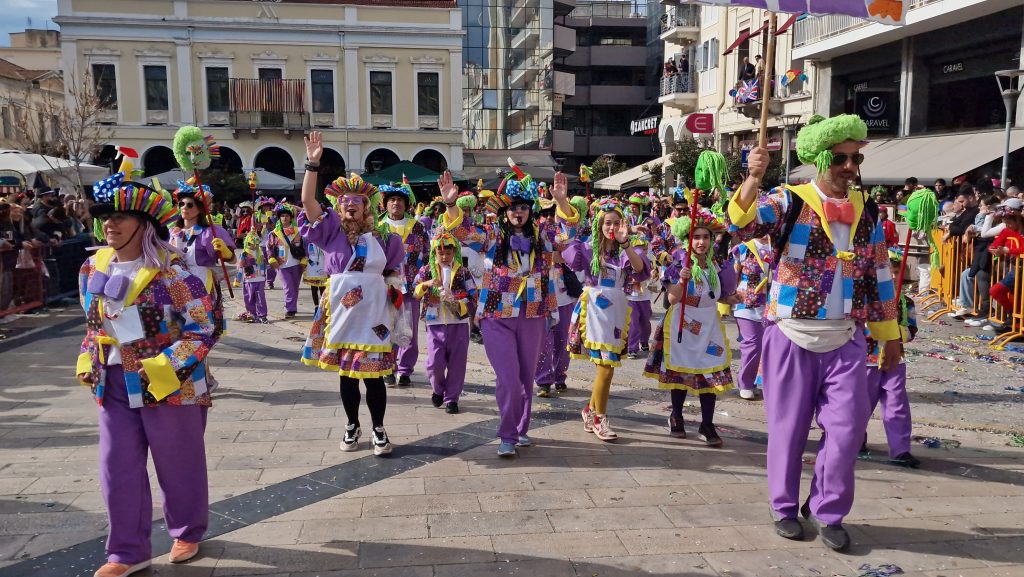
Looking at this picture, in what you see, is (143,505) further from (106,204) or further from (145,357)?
(106,204)

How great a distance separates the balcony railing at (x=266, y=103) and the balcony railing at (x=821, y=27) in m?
19.3

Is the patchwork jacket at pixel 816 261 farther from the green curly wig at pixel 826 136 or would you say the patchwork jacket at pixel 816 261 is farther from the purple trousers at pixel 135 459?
the purple trousers at pixel 135 459

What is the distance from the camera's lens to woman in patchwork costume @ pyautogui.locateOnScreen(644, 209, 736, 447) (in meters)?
5.88

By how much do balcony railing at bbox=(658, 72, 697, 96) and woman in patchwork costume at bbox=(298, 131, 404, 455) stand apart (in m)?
31.5

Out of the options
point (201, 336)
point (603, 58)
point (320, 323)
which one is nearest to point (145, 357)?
point (201, 336)

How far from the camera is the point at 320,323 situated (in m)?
5.70

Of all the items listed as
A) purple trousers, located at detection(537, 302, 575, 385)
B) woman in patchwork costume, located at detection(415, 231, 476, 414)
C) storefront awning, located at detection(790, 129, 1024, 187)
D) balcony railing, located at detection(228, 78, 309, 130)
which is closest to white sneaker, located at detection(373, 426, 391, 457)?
woman in patchwork costume, located at detection(415, 231, 476, 414)

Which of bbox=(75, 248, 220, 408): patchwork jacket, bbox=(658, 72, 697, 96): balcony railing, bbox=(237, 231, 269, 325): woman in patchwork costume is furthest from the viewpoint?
bbox=(658, 72, 697, 96): balcony railing

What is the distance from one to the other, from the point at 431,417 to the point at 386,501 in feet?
6.43

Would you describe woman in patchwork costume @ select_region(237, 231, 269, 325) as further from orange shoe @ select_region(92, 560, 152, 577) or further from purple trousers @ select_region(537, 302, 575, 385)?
orange shoe @ select_region(92, 560, 152, 577)

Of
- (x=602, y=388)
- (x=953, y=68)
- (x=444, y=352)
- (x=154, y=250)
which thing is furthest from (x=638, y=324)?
(x=953, y=68)

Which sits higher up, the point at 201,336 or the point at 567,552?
the point at 201,336

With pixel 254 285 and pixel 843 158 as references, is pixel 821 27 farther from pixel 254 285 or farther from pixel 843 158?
pixel 843 158

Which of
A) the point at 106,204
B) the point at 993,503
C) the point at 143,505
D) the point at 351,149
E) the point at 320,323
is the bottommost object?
the point at 993,503
